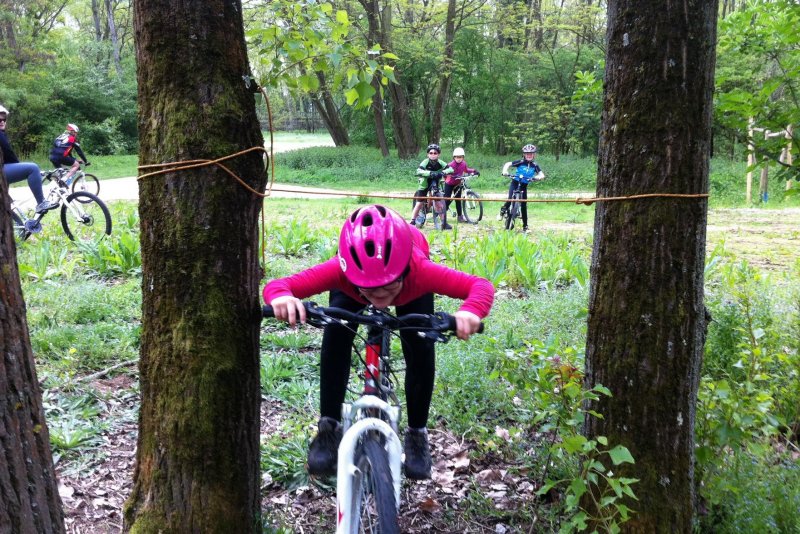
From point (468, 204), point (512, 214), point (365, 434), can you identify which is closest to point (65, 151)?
point (512, 214)

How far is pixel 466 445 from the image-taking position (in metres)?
3.80

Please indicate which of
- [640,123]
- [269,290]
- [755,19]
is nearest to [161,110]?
[269,290]

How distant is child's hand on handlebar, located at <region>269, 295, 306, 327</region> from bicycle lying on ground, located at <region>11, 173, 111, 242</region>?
7.48m

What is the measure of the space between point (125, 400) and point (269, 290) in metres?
2.18

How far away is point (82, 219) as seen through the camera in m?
9.65

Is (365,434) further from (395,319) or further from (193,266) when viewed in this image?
(193,266)

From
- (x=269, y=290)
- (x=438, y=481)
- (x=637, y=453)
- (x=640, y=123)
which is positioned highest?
(x=640, y=123)

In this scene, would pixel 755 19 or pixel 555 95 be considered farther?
pixel 555 95

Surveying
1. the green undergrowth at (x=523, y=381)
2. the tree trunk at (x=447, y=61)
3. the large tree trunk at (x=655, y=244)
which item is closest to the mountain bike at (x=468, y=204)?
the green undergrowth at (x=523, y=381)

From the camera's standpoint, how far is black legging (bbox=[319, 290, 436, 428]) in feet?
A: 9.38

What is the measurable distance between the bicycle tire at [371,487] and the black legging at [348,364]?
0.54 m

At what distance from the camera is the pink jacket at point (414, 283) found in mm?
2634

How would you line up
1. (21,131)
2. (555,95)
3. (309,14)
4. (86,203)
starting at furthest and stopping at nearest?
(555,95)
(21,131)
(86,203)
(309,14)

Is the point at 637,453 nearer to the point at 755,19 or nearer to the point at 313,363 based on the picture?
the point at 313,363
